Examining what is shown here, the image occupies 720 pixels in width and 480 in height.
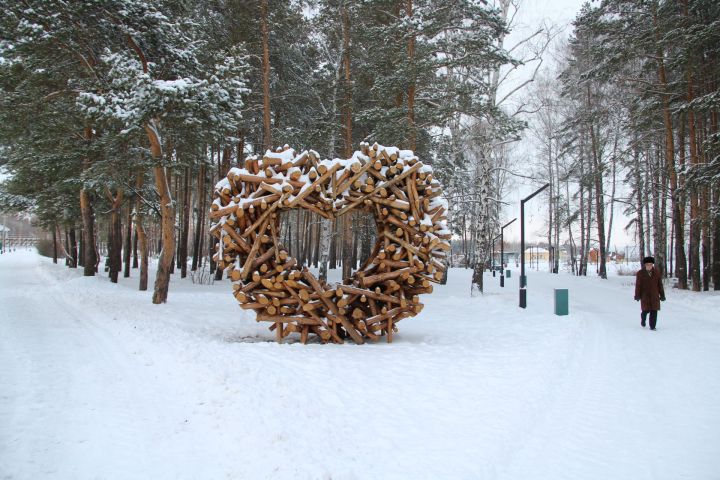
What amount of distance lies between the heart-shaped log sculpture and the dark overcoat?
17.6 feet

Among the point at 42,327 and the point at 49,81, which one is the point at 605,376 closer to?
the point at 42,327

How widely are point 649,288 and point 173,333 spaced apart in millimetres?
10476

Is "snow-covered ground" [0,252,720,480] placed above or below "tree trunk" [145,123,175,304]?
below

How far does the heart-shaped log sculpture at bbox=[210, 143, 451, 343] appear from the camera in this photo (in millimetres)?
8477

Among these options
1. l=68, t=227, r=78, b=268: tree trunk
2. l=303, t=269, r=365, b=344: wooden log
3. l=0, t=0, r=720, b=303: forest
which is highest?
l=0, t=0, r=720, b=303: forest

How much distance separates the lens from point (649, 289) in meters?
10.6

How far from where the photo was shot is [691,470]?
3.95 metres

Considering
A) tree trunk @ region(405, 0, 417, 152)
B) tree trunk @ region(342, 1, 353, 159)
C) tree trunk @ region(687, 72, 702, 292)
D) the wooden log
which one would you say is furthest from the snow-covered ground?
tree trunk @ region(687, 72, 702, 292)

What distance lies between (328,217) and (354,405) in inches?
163

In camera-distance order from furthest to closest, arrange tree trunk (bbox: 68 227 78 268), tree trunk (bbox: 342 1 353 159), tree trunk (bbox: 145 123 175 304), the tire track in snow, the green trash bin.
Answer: tree trunk (bbox: 68 227 78 268)
tree trunk (bbox: 342 1 353 159)
tree trunk (bbox: 145 123 175 304)
the green trash bin
the tire track in snow

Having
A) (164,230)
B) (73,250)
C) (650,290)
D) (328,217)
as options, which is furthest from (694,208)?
(73,250)

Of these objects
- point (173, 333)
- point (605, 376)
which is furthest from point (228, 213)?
point (605, 376)

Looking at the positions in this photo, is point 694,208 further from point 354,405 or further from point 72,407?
point 72,407

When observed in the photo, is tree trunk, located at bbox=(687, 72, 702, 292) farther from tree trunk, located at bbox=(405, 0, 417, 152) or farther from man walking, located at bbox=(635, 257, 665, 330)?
tree trunk, located at bbox=(405, 0, 417, 152)
